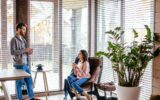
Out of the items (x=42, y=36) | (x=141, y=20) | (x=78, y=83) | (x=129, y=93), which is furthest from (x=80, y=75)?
(x=141, y=20)

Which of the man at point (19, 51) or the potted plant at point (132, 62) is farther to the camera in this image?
the man at point (19, 51)

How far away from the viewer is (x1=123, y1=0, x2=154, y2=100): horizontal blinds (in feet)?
14.6

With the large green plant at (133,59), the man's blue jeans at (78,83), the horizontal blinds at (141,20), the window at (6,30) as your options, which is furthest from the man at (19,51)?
the horizontal blinds at (141,20)

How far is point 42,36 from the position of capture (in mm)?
5613

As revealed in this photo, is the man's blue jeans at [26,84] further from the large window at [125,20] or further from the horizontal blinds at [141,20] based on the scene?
the horizontal blinds at [141,20]

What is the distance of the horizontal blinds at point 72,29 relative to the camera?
5.81 m

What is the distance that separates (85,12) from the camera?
593 centimetres

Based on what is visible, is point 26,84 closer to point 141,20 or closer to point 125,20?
point 125,20

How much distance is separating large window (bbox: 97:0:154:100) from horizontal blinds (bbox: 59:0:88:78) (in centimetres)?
33

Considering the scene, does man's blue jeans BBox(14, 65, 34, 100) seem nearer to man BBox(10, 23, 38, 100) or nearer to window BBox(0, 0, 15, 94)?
man BBox(10, 23, 38, 100)

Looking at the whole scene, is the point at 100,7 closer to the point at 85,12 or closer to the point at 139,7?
the point at 85,12

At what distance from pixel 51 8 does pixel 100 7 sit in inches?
41.5

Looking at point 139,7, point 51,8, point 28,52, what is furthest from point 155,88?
point 51,8

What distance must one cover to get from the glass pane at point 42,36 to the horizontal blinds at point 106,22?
1024mm
